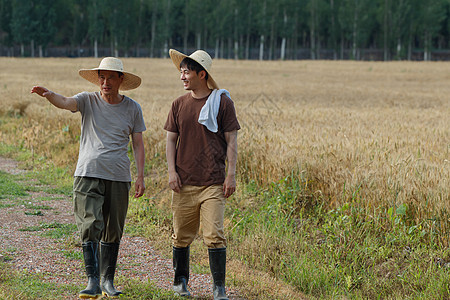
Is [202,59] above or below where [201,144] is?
above

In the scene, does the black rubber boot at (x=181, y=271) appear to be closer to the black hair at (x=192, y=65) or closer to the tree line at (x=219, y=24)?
the black hair at (x=192, y=65)

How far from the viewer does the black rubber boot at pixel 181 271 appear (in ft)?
16.1

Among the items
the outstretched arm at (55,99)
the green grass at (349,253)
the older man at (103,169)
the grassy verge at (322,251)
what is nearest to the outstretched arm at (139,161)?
the older man at (103,169)

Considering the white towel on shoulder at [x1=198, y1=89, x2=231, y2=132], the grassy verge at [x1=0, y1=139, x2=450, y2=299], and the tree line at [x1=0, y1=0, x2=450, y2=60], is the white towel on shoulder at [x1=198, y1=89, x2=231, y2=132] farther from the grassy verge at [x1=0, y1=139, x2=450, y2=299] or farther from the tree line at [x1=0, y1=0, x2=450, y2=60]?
the tree line at [x1=0, y1=0, x2=450, y2=60]

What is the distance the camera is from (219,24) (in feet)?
289

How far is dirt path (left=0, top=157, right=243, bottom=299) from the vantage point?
5.45 metres

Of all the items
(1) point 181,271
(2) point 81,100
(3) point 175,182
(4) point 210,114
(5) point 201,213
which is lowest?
(1) point 181,271

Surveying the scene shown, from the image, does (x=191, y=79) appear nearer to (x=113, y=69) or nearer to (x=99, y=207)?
(x=113, y=69)

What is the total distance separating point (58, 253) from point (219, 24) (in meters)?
84.6

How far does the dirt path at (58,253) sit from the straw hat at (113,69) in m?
1.84

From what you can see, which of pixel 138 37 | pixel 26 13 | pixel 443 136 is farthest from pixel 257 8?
pixel 443 136

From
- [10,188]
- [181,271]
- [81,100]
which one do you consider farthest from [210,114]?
[10,188]

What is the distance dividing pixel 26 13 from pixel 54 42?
10245 millimetres

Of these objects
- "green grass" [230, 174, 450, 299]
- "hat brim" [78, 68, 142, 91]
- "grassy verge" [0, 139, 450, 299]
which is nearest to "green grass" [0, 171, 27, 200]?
"grassy verge" [0, 139, 450, 299]
